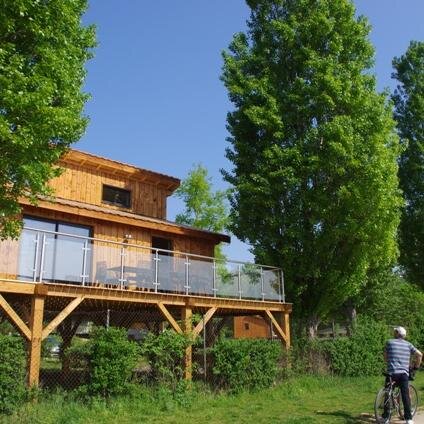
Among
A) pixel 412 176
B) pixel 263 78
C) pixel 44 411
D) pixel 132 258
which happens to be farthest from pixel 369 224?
pixel 44 411

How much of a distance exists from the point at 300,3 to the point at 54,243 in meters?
15.0

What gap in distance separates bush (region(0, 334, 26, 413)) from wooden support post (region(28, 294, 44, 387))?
534 millimetres

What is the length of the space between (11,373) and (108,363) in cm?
228

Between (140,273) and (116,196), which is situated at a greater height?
(116,196)

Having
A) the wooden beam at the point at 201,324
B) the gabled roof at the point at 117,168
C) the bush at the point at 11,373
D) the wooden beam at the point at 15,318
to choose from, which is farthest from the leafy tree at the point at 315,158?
the bush at the point at 11,373

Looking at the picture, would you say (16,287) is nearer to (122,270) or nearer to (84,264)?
(84,264)

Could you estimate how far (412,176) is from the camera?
2908cm

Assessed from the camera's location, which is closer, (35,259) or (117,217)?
(35,259)

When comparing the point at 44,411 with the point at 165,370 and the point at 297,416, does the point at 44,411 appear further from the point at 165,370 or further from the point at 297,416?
the point at 297,416

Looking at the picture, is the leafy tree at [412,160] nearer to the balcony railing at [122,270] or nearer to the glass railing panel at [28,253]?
the balcony railing at [122,270]

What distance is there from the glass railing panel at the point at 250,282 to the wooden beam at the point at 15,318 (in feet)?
25.0

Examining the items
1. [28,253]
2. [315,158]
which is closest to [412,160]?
[315,158]

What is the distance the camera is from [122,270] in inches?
577

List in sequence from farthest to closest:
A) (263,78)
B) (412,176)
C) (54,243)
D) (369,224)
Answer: (412,176), (263,78), (369,224), (54,243)
